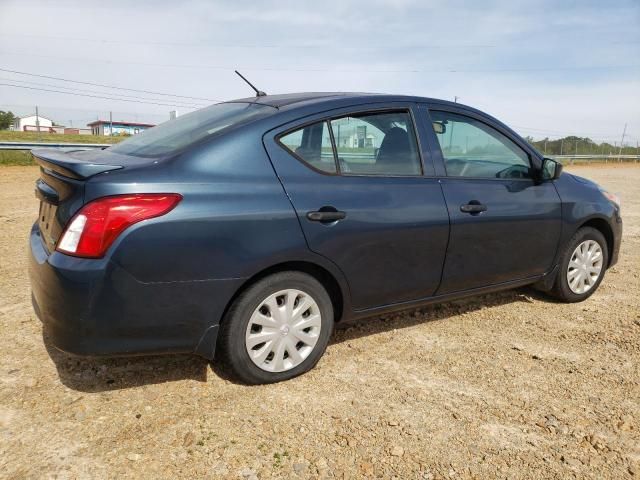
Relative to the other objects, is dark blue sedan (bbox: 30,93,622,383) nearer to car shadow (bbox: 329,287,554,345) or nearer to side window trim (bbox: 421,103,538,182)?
side window trim (bbox: 421,103,538,182)

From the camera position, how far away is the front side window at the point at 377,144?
301cm

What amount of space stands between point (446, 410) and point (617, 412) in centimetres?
88

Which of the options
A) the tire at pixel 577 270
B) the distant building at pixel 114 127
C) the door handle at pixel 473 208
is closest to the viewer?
the door handle at pixel 473 208

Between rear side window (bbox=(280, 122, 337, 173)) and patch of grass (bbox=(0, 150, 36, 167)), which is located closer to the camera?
rear side window (bbox=(280, 122, 337, 173))

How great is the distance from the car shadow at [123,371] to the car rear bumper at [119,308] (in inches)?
17.1


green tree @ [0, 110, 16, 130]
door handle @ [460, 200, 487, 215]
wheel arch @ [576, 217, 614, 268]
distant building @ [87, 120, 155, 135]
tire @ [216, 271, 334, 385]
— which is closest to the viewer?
tire @ [216, 271, 334, 385]

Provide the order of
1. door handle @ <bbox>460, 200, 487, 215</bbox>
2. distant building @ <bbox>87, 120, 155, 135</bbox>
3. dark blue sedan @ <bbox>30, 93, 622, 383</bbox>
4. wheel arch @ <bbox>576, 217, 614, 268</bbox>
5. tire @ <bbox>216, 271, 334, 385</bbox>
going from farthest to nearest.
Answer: distant building @ <bbox>87, 120, 155, 135</bbox>, wheel arch @ <bbox>576, 217, 614, 268</bbox>, door handle @ <bbox>460, 200, 487, 215</bbox>, tire @ <bbox>216, 271, 334, 385</bbox>, dark blue sedan @ <bbox>30, 93, 622, 383</bbox>

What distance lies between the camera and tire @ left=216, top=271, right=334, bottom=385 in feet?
8.65

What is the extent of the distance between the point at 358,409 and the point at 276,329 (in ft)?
1.93

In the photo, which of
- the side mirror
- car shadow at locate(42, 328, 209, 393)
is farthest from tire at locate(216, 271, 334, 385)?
the side mirror

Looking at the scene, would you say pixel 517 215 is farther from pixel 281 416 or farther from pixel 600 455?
pixel 281 416

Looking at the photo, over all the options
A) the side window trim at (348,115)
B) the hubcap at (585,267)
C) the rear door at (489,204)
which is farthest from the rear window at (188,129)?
the hubcap at (585,267)

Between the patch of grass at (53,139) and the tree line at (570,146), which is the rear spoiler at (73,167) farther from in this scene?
the tree line at (570,146)

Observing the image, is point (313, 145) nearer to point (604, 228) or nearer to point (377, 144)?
point (377, 144)
